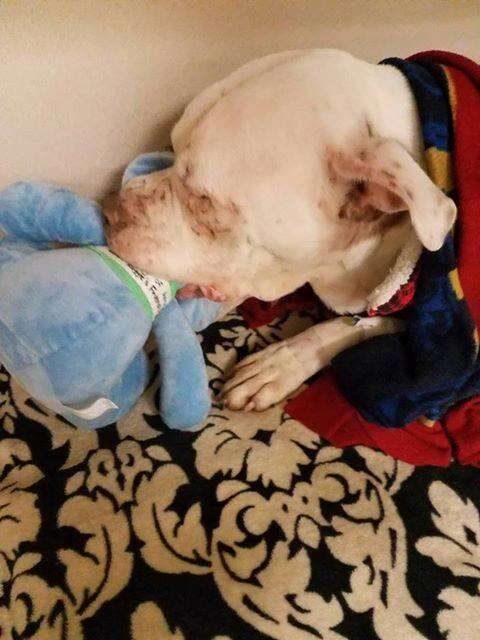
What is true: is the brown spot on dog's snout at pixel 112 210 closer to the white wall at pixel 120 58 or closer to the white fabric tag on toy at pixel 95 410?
the white wall at pixel 120 58

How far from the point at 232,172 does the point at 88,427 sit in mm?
524

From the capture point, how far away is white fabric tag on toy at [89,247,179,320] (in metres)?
0.86

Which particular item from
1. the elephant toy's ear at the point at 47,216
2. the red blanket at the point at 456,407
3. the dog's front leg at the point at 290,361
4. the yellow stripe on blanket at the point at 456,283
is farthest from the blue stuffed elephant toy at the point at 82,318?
the yellow stripe on blanket at the point at 456,283

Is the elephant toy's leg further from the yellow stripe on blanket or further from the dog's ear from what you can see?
the yellow stripe on blanket

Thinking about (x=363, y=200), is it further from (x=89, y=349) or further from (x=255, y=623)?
(x=255, y=623)

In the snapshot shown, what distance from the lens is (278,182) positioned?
782mm

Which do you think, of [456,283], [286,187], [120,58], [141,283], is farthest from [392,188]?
[120,58]

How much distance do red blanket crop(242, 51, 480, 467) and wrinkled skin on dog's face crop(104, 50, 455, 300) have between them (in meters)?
0.09

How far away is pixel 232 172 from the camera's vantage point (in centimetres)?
79

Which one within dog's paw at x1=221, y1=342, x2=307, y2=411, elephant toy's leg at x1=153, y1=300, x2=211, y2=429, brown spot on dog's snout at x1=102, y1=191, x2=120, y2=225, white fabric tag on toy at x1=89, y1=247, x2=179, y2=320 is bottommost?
dog's paw at x1=221, y1=342, x2=307, y2=411

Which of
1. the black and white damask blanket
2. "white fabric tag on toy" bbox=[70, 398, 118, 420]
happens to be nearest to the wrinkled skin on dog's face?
"white fabric tag on toy" bbox=[70, 398, 118, 420]

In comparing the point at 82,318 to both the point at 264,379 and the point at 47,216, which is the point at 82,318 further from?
the point at 264,379

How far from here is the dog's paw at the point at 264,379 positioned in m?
1.07

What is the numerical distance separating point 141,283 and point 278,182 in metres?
0.28
